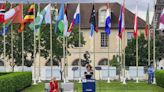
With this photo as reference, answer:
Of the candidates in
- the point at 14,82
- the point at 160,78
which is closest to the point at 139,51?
the point at 160,78

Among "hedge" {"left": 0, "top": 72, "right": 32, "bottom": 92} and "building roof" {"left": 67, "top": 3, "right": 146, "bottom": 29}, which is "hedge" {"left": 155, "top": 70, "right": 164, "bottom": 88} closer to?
"hedge" {"left": 0, "top": 72, "right": 32, "bottom": 92}

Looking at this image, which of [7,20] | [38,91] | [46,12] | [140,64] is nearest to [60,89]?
[38,91]

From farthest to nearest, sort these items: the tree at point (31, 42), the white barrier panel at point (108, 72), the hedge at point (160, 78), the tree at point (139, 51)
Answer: the tree at point (139, 51), the tree at point (31, 42), the white barrier panel at point (108, 72), the hedge at point (160, 78)

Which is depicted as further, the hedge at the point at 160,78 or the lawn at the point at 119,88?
the hedge at the point at 160,78

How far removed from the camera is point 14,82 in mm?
32156

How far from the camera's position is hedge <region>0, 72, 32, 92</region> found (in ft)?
92.8

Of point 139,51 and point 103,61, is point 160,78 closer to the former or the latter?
point 139,51

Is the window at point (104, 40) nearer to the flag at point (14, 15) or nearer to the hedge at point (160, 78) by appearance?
the hedge at point (160, 78)

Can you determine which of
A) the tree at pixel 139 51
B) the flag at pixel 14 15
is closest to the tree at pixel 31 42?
the tree at pixel 139 51

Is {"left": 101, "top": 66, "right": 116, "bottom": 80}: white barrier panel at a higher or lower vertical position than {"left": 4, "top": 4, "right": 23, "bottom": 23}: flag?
lower

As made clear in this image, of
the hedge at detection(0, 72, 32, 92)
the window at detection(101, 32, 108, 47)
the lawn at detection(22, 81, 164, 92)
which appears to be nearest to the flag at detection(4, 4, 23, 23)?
the hedge at detection(0, 72, 32, 92)

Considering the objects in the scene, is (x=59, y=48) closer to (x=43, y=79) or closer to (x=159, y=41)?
(x=43, y=79)

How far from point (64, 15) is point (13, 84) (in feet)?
45.0

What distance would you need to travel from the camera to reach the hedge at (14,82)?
28273 mm
